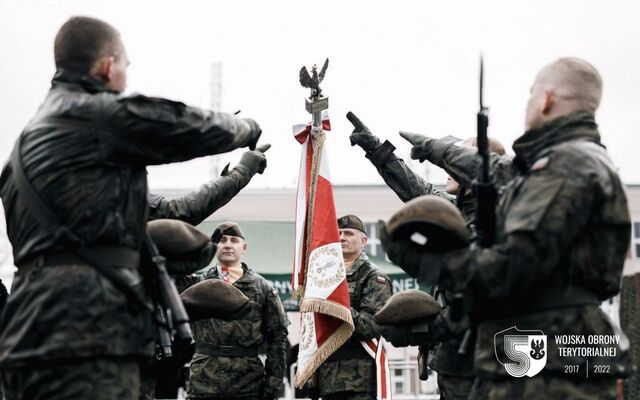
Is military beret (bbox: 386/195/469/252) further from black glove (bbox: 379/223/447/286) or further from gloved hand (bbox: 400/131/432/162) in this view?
gloved hand (bbox: 400/131/432/162)

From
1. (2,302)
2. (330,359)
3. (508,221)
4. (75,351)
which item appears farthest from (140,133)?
(330,359)

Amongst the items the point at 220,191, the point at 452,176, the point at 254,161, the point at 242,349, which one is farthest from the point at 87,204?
the point at 242,349

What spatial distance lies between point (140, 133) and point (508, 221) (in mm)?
1740

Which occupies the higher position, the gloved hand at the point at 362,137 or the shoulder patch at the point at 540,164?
the gloved hand at the point at 362,137

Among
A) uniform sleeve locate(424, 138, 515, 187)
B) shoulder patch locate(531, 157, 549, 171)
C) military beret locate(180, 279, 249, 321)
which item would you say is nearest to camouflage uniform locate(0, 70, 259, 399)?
military beret locate(180, 279, 249, 321)

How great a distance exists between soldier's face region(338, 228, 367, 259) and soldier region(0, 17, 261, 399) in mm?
5635

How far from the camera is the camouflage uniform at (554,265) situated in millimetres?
4148

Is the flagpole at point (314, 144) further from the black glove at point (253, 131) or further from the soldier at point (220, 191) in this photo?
the black glove at point (253, 131)

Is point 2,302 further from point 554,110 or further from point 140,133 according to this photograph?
point 554,110

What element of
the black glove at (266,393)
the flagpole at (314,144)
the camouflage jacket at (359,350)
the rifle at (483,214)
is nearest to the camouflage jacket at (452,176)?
the rifle at (483,214)

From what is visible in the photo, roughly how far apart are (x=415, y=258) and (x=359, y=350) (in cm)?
538

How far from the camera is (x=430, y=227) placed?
170 inches

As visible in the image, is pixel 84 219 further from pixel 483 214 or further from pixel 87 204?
pixel 483 214

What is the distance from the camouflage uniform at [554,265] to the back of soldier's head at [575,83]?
32cm
